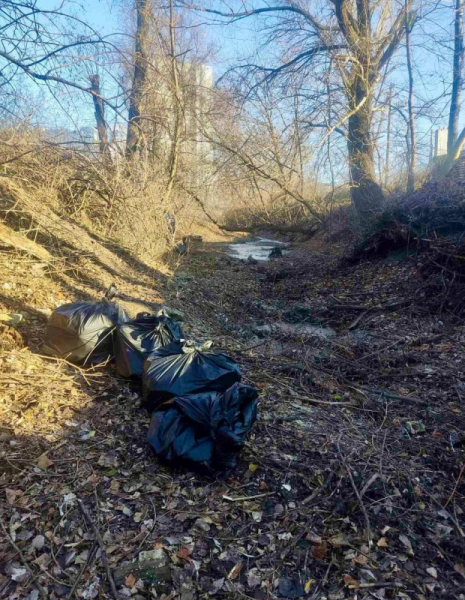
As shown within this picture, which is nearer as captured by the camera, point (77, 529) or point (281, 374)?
point (77, 529)

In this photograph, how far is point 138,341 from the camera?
3041 millimetres

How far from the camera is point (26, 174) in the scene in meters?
5.69

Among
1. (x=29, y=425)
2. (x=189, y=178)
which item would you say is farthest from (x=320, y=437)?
(x=189, y=178)

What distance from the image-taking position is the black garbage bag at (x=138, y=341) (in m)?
2.98

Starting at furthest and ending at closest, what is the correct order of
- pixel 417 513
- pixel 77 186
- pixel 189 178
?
1. pixel 189 178
2. pixel 77 186
3. pixel 417 513

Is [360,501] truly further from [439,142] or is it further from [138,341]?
[439,142]

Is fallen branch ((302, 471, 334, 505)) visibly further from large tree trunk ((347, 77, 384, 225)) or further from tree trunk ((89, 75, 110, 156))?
large tree trunk ((347, 77, 384, 225))

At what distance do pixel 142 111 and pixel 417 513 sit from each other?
948cm

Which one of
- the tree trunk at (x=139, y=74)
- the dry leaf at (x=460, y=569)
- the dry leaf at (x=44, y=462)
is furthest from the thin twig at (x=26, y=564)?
the tree trunk at (x=139, y=74)

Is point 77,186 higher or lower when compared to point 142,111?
lower

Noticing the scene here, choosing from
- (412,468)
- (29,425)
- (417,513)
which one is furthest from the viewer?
(29,425)

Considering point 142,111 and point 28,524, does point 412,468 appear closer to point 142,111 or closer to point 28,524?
point 28,524

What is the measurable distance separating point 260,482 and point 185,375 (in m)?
0.78

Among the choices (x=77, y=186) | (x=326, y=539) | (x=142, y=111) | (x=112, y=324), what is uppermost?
(x=142, y=111)
